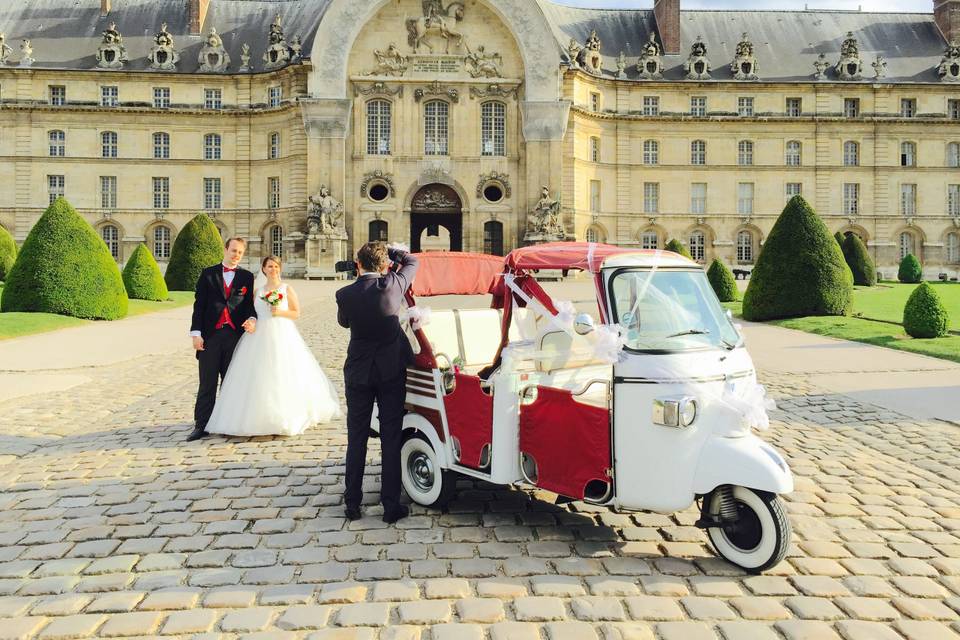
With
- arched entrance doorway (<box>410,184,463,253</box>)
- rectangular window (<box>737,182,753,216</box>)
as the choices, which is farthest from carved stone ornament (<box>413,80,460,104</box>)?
rectangular window (<box>737,182,753,216</box>)

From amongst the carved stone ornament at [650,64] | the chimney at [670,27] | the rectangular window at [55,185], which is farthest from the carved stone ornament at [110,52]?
the chimney at [670,27]

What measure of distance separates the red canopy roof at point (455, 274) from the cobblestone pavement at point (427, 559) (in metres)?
1.74

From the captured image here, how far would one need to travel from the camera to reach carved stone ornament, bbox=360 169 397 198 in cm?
4259

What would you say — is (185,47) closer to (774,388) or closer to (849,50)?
(849,50)

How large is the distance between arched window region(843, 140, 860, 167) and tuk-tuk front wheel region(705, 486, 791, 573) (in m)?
50.8

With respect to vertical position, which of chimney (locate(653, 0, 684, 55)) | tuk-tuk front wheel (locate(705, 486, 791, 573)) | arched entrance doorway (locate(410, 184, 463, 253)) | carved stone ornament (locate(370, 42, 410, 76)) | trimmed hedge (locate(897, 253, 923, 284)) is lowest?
tuk-tuk front wheel (locate(705, 486, 791, 573))

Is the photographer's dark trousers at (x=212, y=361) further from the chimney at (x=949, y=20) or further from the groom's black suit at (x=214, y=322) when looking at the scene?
the chimney at (x=949, y=20)

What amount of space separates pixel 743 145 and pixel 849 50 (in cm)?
903

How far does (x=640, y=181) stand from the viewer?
48312 millimetres

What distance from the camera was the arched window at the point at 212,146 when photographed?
46.7 meters

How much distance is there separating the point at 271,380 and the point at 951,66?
181 ft

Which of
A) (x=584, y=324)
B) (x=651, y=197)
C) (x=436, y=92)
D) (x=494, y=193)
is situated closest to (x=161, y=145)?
(x=436, y=92)

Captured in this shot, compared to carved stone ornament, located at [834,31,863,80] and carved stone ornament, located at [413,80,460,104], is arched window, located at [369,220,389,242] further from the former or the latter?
carved stone ornament, located at [834,31,863,80]

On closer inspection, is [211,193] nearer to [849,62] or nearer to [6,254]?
[6,254]
